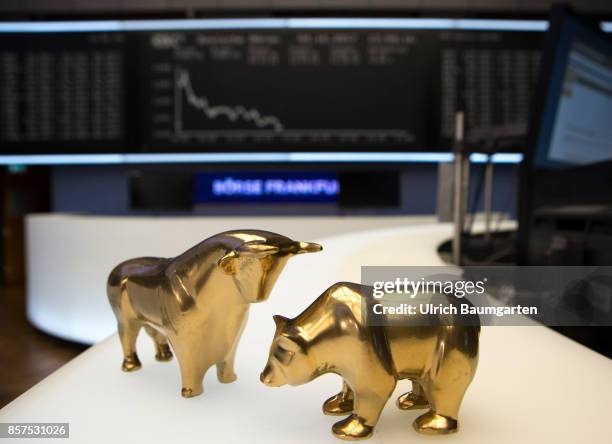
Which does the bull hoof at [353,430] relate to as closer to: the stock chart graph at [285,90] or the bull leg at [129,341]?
the bull leg at [129,341]

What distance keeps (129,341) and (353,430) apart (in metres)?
0.19

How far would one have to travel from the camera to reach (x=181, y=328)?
29 centimetres

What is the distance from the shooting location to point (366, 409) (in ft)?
0.78

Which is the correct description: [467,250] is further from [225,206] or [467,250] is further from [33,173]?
[33,173]

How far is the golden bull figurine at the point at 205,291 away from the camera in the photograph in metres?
0.26

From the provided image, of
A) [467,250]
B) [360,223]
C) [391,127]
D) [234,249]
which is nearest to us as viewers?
[234,249]

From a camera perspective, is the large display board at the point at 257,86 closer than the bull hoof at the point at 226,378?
No

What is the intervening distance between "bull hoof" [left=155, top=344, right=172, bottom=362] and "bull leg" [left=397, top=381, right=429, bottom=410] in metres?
0.19

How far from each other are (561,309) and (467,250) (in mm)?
615

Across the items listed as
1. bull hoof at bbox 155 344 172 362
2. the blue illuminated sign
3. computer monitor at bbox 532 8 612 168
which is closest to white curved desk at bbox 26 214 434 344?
computer monitor at bbox 532 8 612 168

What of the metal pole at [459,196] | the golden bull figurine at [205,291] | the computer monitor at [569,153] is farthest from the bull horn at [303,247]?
the metal pole at [459,196]

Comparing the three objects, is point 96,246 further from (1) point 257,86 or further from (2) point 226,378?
(2) point 226,378

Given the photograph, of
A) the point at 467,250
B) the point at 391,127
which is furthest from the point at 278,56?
the point at 467,250

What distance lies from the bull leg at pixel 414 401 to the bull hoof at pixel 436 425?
0.02m
